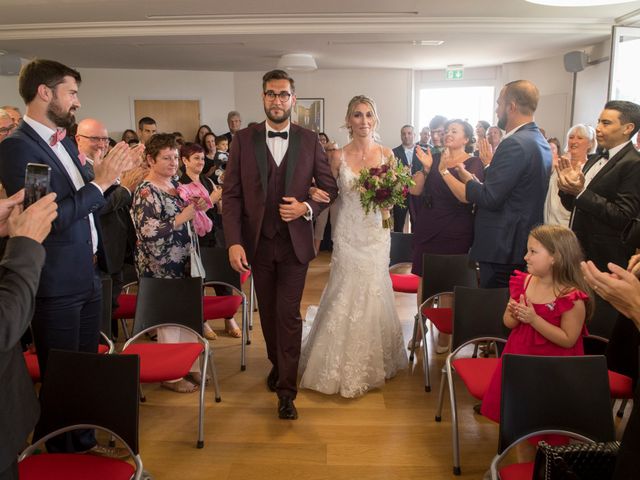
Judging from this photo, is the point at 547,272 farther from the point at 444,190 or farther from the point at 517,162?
the point at 444,190

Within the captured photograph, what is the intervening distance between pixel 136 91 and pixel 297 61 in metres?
4.22

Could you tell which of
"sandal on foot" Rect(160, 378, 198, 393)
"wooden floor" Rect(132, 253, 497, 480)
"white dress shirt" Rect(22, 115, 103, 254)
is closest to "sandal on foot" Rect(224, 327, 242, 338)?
"wooden floor" Rect(132, 253, 497, 480)

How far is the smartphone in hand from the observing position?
1704mm

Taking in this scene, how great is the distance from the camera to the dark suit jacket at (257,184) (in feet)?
10.5

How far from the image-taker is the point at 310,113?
12398 millimetres

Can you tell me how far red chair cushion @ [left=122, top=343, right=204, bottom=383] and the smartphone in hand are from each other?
132 cm

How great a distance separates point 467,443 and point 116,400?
2.07 metres

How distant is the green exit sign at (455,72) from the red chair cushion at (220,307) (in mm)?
8956

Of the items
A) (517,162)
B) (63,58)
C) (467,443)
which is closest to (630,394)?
(467,443)

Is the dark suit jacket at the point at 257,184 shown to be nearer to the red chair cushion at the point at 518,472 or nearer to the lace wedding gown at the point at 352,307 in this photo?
the lace wedding gown at the point at 352,307

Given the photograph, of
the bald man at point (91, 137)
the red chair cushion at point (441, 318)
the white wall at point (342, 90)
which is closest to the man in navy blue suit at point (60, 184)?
the bald man at point (91, 137)

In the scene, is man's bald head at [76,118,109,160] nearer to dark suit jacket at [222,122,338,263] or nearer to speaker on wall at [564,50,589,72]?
dark suit jacket at [222,122,338,263]

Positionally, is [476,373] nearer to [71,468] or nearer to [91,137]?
[71,468]

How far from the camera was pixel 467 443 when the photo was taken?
3059mm
